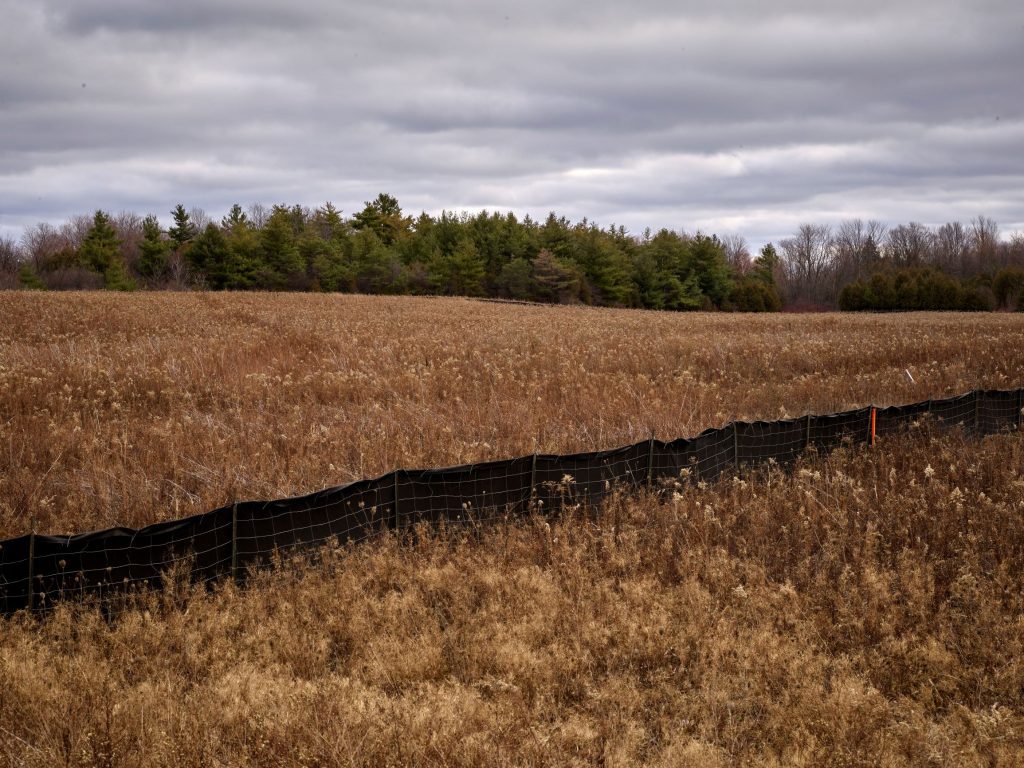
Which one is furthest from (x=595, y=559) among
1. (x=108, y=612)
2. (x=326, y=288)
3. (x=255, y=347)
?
(x=326, y=288)

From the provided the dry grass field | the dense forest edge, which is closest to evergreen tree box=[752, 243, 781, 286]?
the dense forest edge

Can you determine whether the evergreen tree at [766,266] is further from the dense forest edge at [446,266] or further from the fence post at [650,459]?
the fence post at [650,459]

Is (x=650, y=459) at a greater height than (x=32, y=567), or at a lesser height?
greater

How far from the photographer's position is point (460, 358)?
1914 centimetres

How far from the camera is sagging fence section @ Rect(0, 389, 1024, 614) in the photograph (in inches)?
225

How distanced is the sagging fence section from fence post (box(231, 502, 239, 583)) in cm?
1

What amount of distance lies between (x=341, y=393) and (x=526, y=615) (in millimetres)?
9053

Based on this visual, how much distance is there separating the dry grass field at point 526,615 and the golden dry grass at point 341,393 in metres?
0.09

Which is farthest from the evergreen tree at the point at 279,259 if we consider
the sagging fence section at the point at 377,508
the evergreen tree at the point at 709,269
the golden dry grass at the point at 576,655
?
the golden dry grass at the point at 576,655

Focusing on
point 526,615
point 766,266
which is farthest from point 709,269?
point 526,615

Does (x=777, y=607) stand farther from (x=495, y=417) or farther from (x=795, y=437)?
(x=495, y=417)

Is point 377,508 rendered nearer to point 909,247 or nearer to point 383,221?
point 383,221

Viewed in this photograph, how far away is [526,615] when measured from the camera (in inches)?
227

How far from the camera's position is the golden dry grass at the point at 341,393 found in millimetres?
8898
